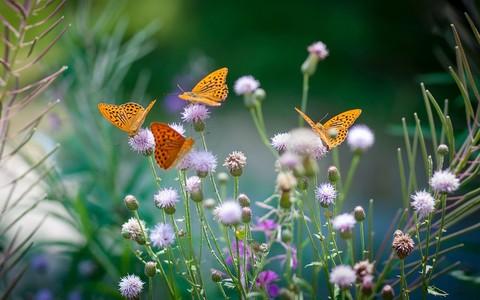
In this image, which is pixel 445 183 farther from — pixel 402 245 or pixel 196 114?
pixel 196 114

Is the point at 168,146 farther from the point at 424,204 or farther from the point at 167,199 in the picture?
the point at 424,204

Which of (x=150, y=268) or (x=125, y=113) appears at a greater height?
(x=125, y=113)

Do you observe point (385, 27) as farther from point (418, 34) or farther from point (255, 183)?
point (255, 183)

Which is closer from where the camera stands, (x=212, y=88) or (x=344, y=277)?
(x=344, y=277)

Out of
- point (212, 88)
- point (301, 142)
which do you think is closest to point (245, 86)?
point (212, 88)

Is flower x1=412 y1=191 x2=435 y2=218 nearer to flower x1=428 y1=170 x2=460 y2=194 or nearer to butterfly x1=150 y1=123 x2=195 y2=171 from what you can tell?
flower x1=428 y1=170 x2=460 y2=194

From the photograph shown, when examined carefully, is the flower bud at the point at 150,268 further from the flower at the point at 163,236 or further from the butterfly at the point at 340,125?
the butterfly at the point at 340,125

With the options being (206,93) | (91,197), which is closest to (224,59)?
(91,197)

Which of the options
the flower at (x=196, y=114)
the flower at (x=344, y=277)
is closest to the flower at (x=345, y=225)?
the flower at (x=344, y=277)
